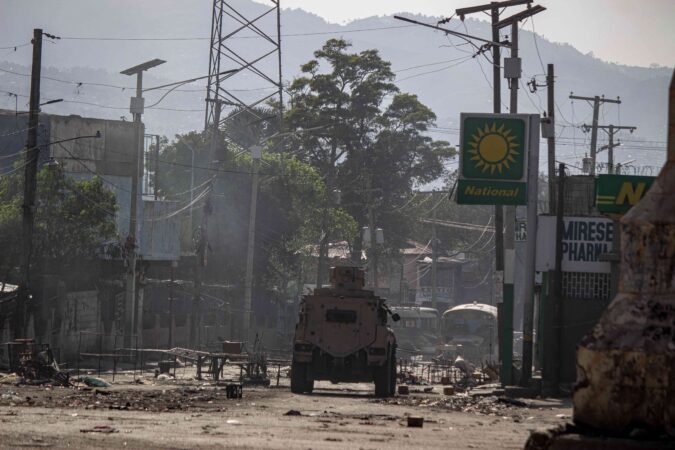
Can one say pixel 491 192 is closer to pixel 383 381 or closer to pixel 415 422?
pixel 383 381

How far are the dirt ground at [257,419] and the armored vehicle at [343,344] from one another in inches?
21.4

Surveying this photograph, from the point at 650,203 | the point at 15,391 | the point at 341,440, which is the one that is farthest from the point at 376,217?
the point at 650,203

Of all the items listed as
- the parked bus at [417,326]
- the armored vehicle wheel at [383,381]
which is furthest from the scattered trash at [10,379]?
the parked bus at [417,326]

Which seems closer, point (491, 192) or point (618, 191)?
point (618, 191)

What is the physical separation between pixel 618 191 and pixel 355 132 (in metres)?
54.9

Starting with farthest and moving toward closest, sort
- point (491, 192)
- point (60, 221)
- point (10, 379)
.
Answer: point (60, 221) < point (10, 379) < point (491, 192)

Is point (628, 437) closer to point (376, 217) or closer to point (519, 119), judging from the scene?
point (519, 119)

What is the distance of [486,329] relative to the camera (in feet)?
228

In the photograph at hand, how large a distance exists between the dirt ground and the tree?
1799 cm

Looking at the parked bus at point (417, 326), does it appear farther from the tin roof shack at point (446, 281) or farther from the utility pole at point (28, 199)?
the utility pole at point (28, 199)

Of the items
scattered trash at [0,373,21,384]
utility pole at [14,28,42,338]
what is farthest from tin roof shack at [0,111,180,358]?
scattered trash at [0,373,21,384]

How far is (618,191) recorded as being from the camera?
25391 millimetres

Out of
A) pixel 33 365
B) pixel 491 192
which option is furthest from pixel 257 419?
pixel 33 365

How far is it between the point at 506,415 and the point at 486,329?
50.2 metres
